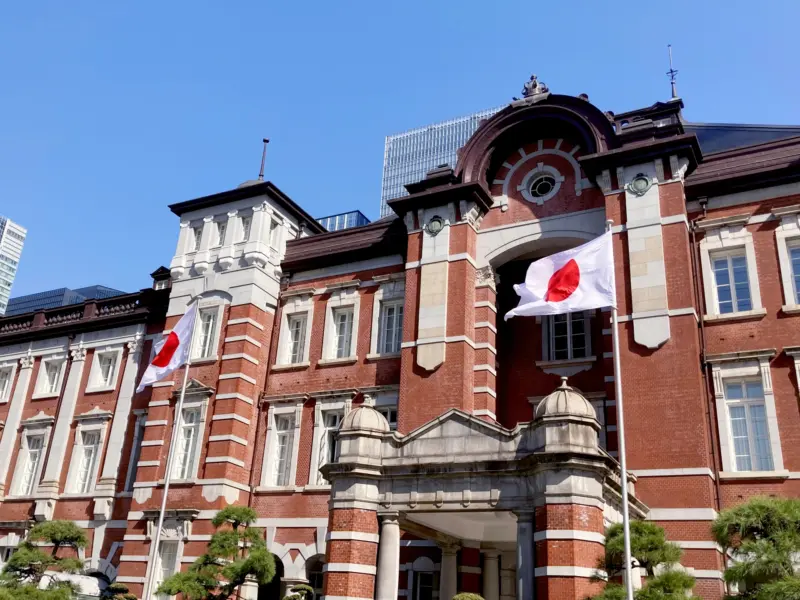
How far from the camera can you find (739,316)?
60.1ft

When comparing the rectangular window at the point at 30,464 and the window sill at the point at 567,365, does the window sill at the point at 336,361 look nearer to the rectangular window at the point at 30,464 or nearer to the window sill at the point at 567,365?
the window sill at the point at 567,365

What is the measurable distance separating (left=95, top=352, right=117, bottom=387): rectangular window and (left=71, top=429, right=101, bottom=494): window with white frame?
1860mm

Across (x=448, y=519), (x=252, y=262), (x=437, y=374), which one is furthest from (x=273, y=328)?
(x=448, y=519)

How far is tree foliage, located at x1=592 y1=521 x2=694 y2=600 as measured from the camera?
1184 centimetres

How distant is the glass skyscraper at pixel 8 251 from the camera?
159m

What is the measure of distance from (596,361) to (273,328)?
406 inches

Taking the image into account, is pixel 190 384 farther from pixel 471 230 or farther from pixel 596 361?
pixel 596 361

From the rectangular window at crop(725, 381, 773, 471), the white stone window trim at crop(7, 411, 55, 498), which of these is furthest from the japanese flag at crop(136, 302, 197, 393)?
the rectangular window at crop(725, 381, 773, 471)

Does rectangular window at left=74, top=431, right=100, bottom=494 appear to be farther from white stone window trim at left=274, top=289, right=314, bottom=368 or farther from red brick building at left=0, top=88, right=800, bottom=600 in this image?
white stone window trim at left=274, top=289, right=314, bottom=368

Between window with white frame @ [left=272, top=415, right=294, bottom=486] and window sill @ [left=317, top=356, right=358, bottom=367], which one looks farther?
window sill @ [left=317, top=356, right=358, bottom=367]

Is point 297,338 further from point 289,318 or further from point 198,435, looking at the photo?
point 198,435

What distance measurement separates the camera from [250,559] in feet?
59.0

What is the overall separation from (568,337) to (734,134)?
8550mm

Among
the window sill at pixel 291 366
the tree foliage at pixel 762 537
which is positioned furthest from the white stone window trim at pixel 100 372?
the tree foliage at pixel 762 537
